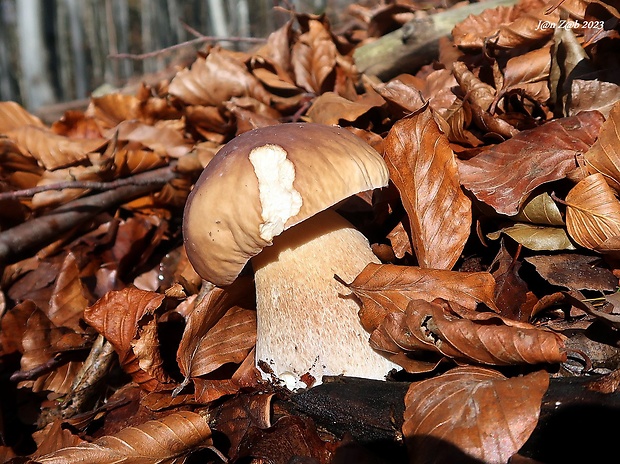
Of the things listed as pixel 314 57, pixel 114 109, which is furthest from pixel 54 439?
pixel 314 57

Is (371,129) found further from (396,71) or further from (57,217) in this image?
(57,217)

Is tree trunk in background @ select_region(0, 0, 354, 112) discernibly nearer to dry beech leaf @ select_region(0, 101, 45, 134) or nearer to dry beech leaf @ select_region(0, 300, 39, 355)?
dry beech leaf @ select_region(0, 101, 45, 134)

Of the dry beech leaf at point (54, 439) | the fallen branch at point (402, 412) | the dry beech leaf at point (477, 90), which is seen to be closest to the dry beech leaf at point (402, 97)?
the dry beech leaf at point (477, 90)

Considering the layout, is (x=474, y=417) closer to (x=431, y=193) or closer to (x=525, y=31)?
(x=431, y=193)

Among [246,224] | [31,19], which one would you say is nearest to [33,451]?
[246,224]

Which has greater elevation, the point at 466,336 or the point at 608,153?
the point at 608,153

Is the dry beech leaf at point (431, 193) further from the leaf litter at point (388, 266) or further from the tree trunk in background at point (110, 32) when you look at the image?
the tree trunk in background at point (110, 32)
